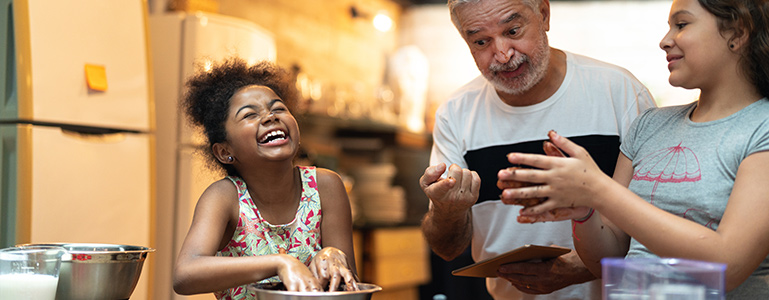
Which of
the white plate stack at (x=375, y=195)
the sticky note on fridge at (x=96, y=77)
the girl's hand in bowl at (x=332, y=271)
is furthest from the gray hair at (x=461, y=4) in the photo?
the white plate stack at (x=375, y=195)

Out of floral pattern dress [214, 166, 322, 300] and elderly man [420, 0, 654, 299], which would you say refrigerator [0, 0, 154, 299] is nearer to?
floral pattern dress [214, 166, 322, 300]

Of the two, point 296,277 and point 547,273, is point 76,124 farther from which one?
point 547,273

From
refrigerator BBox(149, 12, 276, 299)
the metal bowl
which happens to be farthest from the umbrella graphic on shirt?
refrigerator BBox(149, 12, 276, 299)

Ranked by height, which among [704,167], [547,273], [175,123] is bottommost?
[547,273]

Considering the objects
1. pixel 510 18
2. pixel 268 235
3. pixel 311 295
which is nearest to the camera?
pixel 311 295

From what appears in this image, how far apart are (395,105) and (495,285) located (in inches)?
128

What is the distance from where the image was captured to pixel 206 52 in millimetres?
2945

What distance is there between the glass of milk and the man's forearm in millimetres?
914

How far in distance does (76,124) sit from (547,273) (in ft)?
5.41

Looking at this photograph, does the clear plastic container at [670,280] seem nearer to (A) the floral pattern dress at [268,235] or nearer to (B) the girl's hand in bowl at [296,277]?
(B) the girl's hand in bowl at [296,277]

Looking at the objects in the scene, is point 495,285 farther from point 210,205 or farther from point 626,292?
point 626,292

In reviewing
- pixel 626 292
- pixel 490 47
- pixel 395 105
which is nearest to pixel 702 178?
pixel 626 292

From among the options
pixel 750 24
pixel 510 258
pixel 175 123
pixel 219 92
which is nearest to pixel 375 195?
pixel 175 123

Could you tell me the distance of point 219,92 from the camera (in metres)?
1.62
